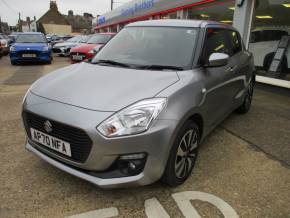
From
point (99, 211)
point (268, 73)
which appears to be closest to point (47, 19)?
point (268, 73)

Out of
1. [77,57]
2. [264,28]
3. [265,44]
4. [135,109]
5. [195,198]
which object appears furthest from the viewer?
[77,57]

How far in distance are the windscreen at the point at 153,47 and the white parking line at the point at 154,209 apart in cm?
145

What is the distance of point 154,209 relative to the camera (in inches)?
103

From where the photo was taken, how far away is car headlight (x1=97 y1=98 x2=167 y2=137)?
2.36m

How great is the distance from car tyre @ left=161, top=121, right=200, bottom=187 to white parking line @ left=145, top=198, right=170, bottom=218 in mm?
223

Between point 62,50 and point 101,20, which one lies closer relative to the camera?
point 62,50

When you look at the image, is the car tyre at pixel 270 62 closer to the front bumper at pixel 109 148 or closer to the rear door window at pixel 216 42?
the rear door window at pixel 216 42

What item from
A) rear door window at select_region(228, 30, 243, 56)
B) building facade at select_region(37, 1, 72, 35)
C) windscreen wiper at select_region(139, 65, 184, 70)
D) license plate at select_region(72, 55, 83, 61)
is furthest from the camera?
building facade at select_region(37, 1, 72, 35)

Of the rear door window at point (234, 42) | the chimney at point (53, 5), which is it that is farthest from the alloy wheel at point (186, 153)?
the chimney at point (53, 5)

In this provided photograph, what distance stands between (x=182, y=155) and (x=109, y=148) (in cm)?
86

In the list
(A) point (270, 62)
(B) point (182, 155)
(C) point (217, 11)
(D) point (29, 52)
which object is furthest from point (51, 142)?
(D) point (29, 52)

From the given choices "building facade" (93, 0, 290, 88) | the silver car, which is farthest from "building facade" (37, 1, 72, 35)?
the silver car

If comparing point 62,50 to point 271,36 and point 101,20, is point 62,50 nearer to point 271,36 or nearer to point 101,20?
point 271,36

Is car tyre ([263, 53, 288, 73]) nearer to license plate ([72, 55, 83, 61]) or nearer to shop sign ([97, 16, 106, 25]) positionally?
license plate ([72, 55, 83, 61])
